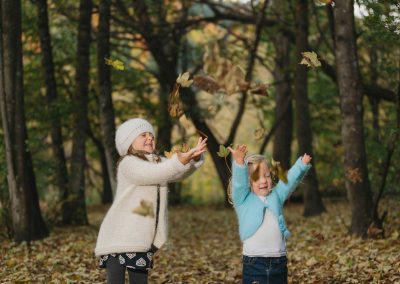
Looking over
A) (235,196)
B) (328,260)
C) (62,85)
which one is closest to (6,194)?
(328,260)

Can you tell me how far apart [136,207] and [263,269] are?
3.60ft

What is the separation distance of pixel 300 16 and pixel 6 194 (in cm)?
791

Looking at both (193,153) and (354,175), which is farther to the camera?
(354,175)

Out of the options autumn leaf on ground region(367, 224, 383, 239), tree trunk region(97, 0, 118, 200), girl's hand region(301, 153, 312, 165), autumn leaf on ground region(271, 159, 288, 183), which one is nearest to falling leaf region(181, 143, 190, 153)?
autumn leaf on ground region(271, 159, 288, 183)

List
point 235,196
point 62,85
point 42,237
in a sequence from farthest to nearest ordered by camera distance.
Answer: point 62,85
point 42,237
point 235,196

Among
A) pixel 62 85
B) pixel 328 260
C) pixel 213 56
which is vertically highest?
pixel 62 85

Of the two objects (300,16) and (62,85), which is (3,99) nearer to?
(300,16)

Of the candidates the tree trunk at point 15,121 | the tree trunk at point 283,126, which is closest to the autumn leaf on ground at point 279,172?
the tree trunk at point 15,121

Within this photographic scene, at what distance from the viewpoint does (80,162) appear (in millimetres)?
14422

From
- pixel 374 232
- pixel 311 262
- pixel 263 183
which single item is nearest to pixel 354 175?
pixel 374 232

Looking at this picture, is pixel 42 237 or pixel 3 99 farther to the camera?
pixel 42 237

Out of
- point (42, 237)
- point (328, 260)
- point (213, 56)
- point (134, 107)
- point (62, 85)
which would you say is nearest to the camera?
point (213, 56)

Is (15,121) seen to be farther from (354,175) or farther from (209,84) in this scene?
(209,84)

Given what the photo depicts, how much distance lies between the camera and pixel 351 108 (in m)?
10.2
